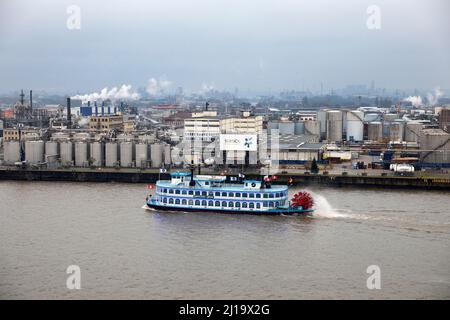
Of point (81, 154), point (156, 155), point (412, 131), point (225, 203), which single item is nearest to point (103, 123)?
point (81, 154)

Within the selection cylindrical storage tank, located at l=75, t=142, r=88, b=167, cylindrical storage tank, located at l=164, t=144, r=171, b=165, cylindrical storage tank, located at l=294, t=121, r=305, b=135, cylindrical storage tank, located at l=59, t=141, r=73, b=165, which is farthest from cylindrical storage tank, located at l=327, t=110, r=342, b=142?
cylindrical storage tank, located at l=59, t=141, r=73, b=165

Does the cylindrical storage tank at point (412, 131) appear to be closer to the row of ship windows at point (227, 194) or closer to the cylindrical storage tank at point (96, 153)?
the cylindrical storage tank at point (96, 153)

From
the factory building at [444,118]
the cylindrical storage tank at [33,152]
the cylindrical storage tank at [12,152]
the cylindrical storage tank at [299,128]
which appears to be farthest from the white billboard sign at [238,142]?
the factory building at [444,118]

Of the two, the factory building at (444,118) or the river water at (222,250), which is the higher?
the factory building at (444,118)

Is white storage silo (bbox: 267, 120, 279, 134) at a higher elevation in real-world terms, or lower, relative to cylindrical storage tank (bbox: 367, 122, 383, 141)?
higher

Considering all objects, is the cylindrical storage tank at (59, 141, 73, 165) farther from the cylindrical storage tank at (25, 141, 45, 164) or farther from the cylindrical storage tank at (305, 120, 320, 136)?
the cylindrical storage tank at (305, 120, 320, 136)

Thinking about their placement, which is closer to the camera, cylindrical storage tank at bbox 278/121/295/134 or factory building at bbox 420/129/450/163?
factory building at bbox 420/129/450/163
